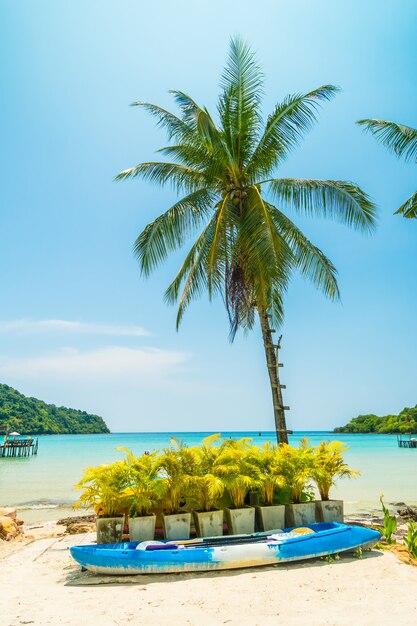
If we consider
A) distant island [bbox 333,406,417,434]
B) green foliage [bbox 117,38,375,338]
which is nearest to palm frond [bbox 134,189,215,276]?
green foliage [bbox 117,38,375,338]

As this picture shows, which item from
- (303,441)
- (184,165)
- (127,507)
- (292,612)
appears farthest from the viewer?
(184,165)

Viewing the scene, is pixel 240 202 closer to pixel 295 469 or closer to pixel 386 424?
pixel 295 469

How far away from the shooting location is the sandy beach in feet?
14.5

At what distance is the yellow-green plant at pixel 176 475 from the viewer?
6.89 m

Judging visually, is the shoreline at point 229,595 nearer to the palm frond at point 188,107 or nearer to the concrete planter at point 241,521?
the concrete planter at point 241,521

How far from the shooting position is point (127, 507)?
23.3 feet

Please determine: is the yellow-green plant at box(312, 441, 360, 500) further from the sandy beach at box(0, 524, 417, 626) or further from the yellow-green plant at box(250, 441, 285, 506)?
the sandy beach at box(0, 524, 417, 626)

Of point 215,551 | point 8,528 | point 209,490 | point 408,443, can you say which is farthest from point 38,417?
point 215,551

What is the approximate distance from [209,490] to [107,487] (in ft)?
4.84

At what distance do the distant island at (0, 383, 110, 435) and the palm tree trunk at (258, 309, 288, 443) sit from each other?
70.0 m

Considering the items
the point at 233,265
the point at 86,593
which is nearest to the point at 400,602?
the point at 86,593

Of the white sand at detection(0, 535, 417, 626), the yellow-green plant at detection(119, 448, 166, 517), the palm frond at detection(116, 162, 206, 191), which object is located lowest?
the white sand at detection(0, 535, 417, 626)

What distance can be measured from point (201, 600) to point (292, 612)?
0.99 m

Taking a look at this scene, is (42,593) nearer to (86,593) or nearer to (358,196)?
(86,593)
